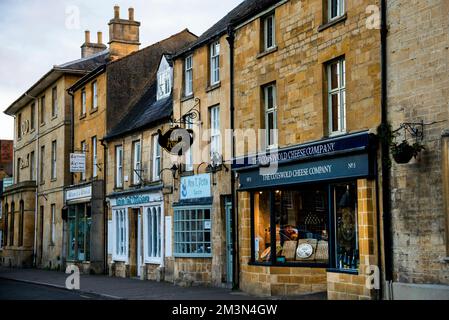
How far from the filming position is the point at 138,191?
91.8 ft

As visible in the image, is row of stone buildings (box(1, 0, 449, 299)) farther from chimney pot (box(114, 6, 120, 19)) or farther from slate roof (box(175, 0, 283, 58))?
chimney pot (box(114, 6, 120, 19))

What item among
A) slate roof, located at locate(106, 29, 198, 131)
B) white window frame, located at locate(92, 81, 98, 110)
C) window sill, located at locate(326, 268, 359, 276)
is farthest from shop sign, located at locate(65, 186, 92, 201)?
window sill, located at locate(326, 268, 359, 276)

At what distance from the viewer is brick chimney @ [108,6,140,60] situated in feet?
115

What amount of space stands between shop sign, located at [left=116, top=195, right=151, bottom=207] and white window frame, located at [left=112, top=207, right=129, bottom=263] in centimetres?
26

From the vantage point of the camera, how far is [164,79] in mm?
28828

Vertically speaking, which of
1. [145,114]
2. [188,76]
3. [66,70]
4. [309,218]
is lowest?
[309,218]

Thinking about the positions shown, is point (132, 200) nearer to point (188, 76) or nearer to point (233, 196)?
point (188, 76)

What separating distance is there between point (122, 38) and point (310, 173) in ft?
64.9

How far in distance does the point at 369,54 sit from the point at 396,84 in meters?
1.15

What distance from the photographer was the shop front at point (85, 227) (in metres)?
31.7

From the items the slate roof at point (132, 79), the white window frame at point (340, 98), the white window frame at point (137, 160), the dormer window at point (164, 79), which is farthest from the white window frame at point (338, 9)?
the slate roof at point (132, 79)

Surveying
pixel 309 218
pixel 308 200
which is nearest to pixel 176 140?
pixel 308 200
